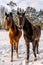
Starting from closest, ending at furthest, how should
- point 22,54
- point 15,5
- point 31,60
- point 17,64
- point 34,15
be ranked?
point 17,64 → point 31,60 → point 22,54 → point 34,15 → point 15,5

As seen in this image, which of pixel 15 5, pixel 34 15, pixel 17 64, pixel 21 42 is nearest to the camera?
pixel 17 64

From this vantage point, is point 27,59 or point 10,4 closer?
point 27,59

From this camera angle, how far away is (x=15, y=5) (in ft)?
13.3

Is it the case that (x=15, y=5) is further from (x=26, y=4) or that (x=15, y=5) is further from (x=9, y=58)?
(x=9, y=58)

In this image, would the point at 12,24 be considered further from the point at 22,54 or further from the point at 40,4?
the point at 40,4

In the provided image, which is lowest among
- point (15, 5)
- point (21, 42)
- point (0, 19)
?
point (21, 42)

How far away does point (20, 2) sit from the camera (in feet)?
13.9

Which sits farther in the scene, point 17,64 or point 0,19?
point 0,19

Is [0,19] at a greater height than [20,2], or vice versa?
[20,2]

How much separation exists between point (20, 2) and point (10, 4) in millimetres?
266

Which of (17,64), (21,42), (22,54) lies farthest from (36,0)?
(17,64)

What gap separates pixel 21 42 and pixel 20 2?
1275 millimetres

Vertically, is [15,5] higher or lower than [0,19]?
higher

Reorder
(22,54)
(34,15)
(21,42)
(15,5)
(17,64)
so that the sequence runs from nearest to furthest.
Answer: (17,64) → (22,54) → (21,42) → (34,15) → (15,5)
